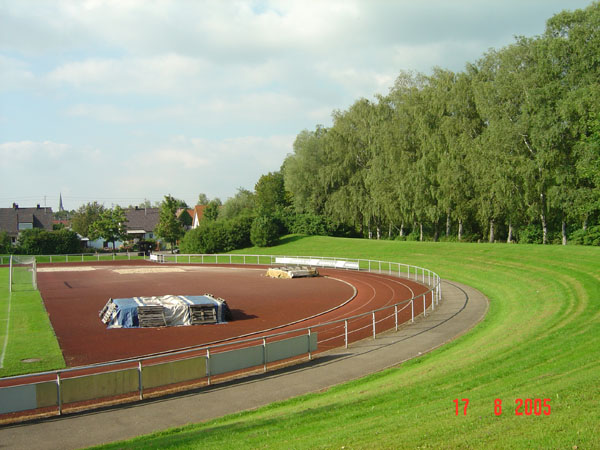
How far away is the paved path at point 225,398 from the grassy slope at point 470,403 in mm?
754

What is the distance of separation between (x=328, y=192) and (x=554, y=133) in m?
34.6

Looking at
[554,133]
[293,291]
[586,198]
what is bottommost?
[293,291]

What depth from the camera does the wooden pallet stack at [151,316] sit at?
841 inches

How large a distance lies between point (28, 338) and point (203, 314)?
6943 mm

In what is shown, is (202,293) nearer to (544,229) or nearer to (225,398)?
(225,398)

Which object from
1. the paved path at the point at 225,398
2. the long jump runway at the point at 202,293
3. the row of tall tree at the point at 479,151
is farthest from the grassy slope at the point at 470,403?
the row of tall tree at the point at 479,151

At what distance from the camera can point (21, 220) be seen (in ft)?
310

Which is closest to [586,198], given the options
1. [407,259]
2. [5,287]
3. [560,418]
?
[407,259]

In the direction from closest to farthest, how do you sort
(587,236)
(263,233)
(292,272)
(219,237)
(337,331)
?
1. (337,331)
2. (292,272)
3. (587,236)
4. (263,233)
5. (219,237)

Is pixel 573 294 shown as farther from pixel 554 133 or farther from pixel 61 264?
pixel 61 264

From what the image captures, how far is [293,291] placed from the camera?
105ft

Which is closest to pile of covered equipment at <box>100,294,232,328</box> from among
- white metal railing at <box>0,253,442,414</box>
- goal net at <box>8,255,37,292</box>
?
white metal railing at <box>0,253,442,414</box>

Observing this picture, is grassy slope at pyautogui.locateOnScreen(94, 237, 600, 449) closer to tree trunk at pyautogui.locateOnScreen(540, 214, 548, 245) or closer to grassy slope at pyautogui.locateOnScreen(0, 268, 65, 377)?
grassy slope at pyautogui.locateOnScreen(0, 268, 65, 377)

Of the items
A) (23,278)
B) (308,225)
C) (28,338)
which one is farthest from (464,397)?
(308,225)
